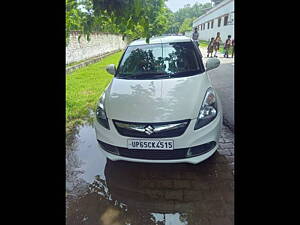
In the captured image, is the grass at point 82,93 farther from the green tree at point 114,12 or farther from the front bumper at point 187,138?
the green tree at point 114,12

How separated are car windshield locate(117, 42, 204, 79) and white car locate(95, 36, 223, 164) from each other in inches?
1.1

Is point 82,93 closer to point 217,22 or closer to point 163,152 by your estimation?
point 163,152

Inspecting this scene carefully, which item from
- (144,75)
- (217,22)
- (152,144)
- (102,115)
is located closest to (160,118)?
(152,144)

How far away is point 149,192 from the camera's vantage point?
2420mm

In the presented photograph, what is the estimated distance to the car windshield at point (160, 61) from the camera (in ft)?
10.3

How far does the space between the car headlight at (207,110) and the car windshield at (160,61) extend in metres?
0.54

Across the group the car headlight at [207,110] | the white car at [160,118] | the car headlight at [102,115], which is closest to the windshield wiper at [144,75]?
the white car at [160,118]

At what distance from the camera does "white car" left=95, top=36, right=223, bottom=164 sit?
7.65 feet

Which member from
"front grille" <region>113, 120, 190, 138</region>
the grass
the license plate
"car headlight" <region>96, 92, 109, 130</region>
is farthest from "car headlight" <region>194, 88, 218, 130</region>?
the grass

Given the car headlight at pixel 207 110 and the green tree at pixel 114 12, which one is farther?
the car headlight at pixel 207 110
